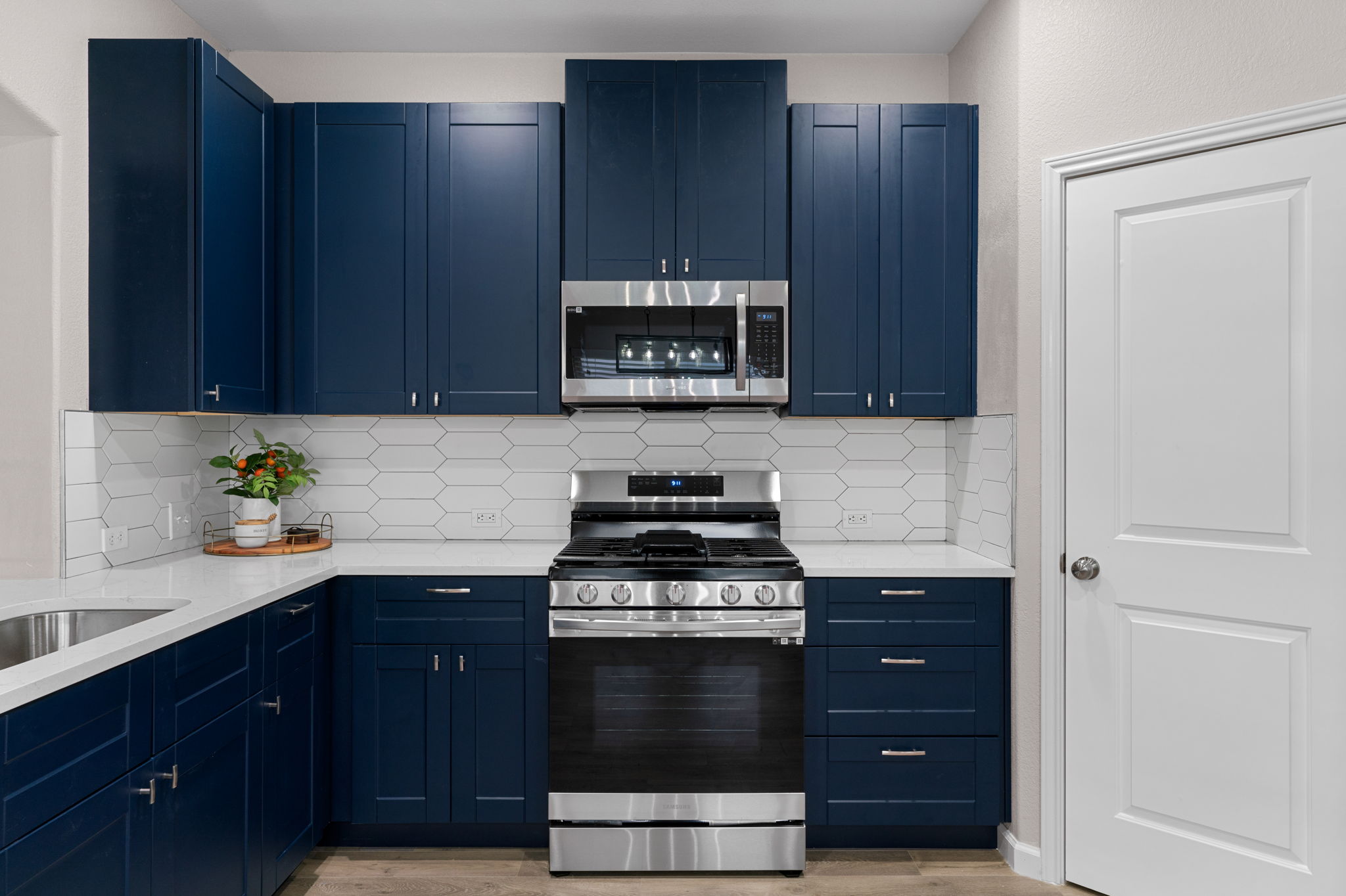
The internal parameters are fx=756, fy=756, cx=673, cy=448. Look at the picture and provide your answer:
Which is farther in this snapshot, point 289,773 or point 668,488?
point 668,488

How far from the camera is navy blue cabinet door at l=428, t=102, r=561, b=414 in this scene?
2680 mm

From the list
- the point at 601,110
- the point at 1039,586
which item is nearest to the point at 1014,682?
the point at 1039,586

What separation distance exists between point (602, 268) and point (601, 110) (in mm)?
555

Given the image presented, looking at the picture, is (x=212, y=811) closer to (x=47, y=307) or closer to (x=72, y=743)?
(x=72, y=743)

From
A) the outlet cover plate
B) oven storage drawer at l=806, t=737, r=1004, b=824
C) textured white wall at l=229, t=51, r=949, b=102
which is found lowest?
oven storage drawer at l=806, t=737, r=1004, b=824

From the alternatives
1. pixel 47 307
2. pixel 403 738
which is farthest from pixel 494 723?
pixel 47 307

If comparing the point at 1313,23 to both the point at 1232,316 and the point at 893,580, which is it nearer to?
the point at 1232,316

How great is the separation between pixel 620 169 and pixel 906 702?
6.65ft

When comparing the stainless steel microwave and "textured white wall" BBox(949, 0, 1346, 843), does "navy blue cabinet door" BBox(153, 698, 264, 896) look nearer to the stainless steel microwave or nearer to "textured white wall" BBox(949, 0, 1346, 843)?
the stainless steel microwave

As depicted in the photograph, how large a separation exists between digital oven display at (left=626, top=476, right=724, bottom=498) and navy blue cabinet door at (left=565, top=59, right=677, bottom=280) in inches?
30.2

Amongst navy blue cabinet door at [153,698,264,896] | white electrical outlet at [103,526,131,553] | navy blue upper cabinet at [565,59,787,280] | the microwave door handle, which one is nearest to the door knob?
the microwave door handle

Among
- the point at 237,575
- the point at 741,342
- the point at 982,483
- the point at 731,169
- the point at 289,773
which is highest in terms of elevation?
the point at 731,169

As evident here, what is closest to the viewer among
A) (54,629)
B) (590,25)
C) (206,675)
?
(206,675)

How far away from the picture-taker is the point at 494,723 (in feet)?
7.83
